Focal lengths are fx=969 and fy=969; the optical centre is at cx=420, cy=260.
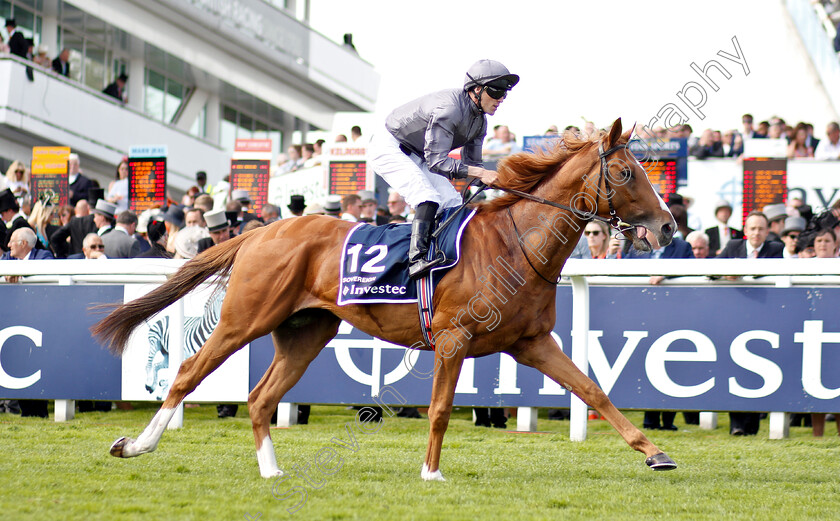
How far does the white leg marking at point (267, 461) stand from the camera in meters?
5.18

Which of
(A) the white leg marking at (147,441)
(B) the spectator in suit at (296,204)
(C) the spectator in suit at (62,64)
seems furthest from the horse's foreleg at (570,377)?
(C) the spectator in suit at (62,64)

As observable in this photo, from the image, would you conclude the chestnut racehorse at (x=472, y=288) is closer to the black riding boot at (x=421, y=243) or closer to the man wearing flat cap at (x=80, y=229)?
the black riding boot at (x=421, y=243)

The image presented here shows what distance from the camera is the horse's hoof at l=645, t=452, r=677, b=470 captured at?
4836mm

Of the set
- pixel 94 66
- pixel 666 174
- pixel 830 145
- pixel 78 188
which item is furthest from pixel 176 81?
pixel 666 174

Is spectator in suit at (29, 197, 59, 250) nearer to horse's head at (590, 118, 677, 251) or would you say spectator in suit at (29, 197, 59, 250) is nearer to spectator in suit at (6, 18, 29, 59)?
horse's head at (590, 118, 677, 251)

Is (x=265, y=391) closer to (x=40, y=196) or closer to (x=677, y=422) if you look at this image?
(x=677, y=422)

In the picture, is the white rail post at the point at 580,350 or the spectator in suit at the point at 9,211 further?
the spectator in suit at the point at 9,211

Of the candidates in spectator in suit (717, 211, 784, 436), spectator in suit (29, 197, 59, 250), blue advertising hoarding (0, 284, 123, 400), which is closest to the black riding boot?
blue advertising hoarding (0, 284, 123, 400)

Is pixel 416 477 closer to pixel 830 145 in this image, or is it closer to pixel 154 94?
pixel 830 145

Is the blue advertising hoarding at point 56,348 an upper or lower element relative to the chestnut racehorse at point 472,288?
lower

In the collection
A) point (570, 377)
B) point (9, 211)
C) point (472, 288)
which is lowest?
point (570, 377)

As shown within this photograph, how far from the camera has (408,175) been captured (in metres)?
5.47

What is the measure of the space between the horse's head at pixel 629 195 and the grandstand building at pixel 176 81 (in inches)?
714

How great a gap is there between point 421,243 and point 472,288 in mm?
373
